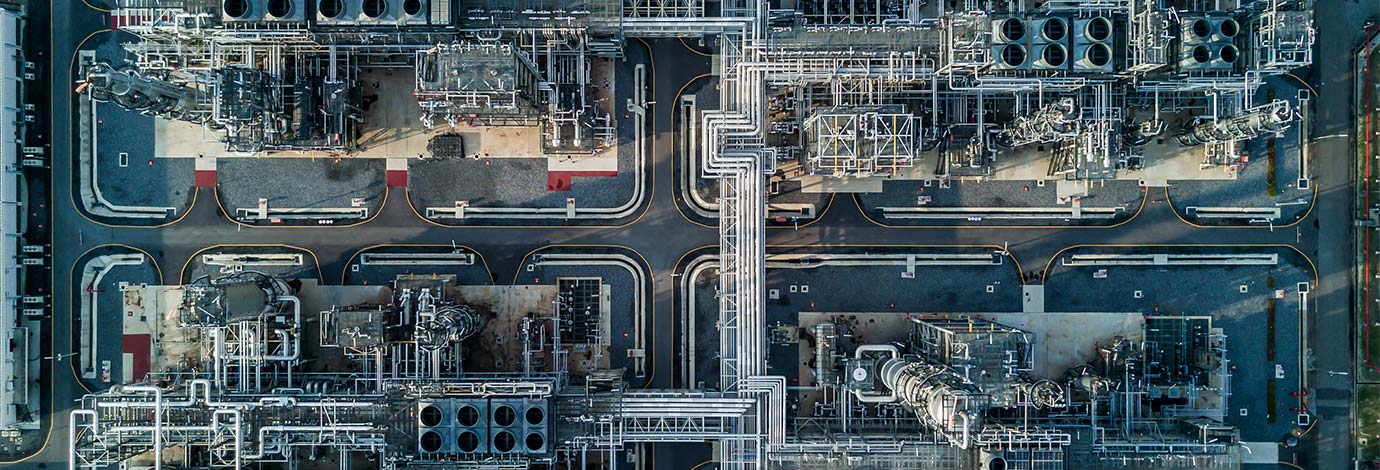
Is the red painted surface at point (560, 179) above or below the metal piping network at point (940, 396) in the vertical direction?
above

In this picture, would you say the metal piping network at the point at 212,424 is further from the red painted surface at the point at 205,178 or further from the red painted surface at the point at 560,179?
the red painted surface at the point at 560,179

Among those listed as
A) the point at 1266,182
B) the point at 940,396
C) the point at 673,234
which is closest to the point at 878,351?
the point at 940,396

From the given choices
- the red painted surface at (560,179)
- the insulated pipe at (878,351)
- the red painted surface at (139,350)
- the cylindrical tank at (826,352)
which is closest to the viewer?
the insulated pipe at (878,351)

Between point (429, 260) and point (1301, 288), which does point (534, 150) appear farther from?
point (1301, 288)

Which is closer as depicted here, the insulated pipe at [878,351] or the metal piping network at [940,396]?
the metal piping network at [940,396]

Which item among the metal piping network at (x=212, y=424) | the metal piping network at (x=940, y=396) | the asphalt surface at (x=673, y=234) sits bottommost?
the metal piping network at (x=212, y=424)

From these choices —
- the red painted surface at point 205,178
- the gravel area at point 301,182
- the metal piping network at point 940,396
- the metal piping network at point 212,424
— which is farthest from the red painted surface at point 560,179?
the metal piping network at point 940,396

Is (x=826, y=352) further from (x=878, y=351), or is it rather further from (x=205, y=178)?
(x=205, y=178)
